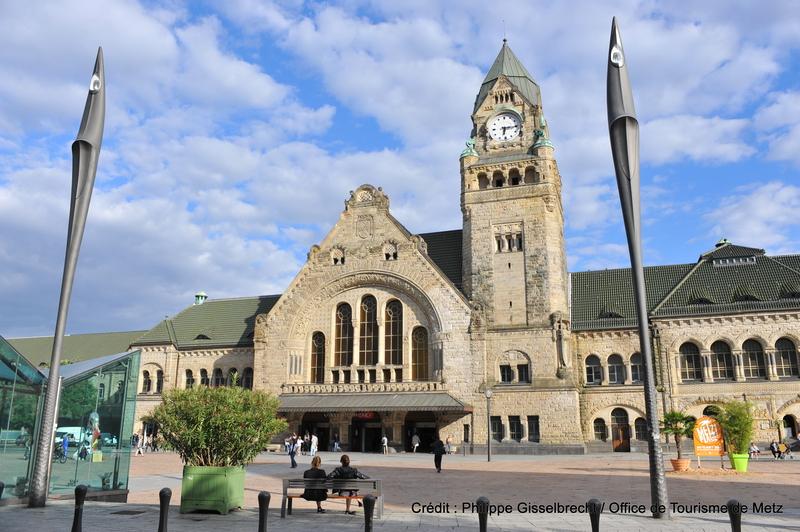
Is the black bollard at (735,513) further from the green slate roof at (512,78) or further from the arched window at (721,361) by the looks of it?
the green slate roof at (512,78)

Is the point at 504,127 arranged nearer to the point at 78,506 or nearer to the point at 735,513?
the point at 735,513

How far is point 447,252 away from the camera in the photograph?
54562 mm

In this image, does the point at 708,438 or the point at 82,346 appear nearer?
the point at 708,438

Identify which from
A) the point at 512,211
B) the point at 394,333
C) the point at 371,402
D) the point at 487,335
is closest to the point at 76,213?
the point at 371,402

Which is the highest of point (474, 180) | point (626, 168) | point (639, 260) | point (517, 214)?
point (474, 180)

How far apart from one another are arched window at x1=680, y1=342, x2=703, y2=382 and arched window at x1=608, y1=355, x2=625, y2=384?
13.0 ft

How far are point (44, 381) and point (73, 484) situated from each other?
2.85 metres

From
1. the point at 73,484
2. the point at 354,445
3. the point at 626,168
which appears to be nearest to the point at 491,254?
the point at 354,445

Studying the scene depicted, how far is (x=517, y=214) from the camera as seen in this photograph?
1951 inches

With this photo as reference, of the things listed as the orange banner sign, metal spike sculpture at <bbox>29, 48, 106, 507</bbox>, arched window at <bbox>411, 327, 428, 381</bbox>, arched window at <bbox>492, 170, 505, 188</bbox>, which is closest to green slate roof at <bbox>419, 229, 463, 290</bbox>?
arched window at <bbox>411, 327, 428, 381</bbox>

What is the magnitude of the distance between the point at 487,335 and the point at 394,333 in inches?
290

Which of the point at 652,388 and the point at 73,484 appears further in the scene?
the point at 73,484

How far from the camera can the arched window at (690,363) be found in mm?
45156

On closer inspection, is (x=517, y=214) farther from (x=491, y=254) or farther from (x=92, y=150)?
(x=92, y=150)
